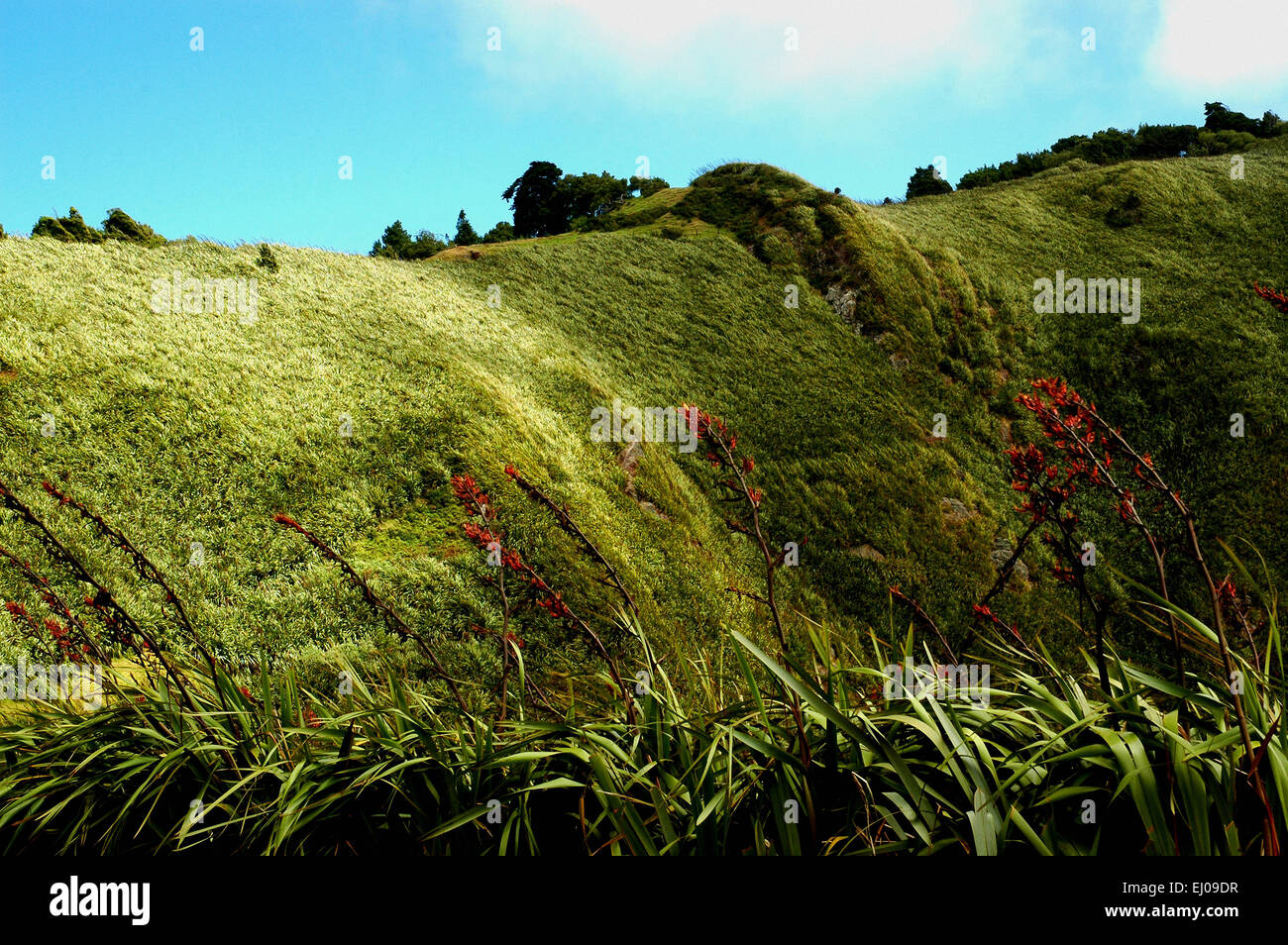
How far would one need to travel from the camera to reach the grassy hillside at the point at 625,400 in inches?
285

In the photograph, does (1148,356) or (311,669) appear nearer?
(311,669)

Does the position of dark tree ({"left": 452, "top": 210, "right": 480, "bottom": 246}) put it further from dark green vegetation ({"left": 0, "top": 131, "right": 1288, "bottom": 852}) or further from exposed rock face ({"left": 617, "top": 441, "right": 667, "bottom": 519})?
exposed rock face ({"left": 617, "top": 441, "right": 667, "bottom": 519})

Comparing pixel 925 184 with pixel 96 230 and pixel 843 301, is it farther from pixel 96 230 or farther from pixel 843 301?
pixel 96 230

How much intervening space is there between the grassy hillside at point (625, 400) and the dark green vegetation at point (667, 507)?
0.21 ft

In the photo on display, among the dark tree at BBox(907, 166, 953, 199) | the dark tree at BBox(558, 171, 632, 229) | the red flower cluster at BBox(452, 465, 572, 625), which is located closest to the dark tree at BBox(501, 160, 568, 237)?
the dark tree at BBox(558, 171, 632, 229)

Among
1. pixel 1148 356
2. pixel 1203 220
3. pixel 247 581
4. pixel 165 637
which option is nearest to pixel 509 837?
pixel 165 637

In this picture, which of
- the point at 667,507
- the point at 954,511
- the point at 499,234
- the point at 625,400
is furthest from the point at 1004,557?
the point at 499,234

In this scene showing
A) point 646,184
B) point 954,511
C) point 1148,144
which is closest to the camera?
point 954,511

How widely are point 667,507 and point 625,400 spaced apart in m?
3.67

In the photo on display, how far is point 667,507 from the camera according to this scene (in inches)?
391

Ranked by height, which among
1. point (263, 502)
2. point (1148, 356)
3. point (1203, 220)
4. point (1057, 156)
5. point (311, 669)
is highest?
point (1057, 156)
